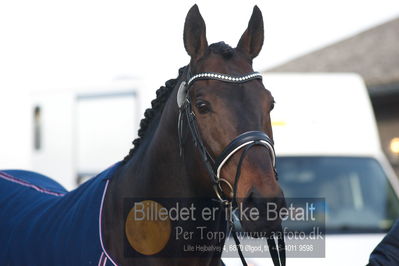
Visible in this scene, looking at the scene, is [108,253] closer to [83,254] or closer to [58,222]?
[83,254]

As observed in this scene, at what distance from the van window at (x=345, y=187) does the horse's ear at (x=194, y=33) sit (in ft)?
Result: 9.96

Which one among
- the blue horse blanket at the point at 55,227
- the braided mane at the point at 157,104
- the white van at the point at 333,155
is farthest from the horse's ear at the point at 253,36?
the white van at the point at 333,155

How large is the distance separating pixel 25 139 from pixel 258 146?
26.4 feet

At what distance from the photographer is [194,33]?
3.12m

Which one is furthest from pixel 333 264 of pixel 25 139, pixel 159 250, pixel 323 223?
pixel 25 139

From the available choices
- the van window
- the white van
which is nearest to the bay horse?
the white van

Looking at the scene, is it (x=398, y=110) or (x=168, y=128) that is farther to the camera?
(x=398, y=110)

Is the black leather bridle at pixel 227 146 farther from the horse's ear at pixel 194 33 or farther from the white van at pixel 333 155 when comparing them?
the white van at pixel 333 155

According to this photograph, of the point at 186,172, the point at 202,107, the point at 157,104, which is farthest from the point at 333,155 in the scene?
the point at 202,107

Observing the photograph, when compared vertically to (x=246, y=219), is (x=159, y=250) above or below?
below

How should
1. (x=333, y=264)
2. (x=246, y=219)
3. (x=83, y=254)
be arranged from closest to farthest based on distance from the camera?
(x=246, y=219) → (x=83, y=254) → (x=333, y=264)

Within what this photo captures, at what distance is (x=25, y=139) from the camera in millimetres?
10211

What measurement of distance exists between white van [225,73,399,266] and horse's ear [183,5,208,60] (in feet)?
9.65

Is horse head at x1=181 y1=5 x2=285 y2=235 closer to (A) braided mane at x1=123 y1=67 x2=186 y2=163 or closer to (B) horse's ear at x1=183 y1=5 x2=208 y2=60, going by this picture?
(B) horse's ear at x1=183 y1=5 x2=208 y2=60
